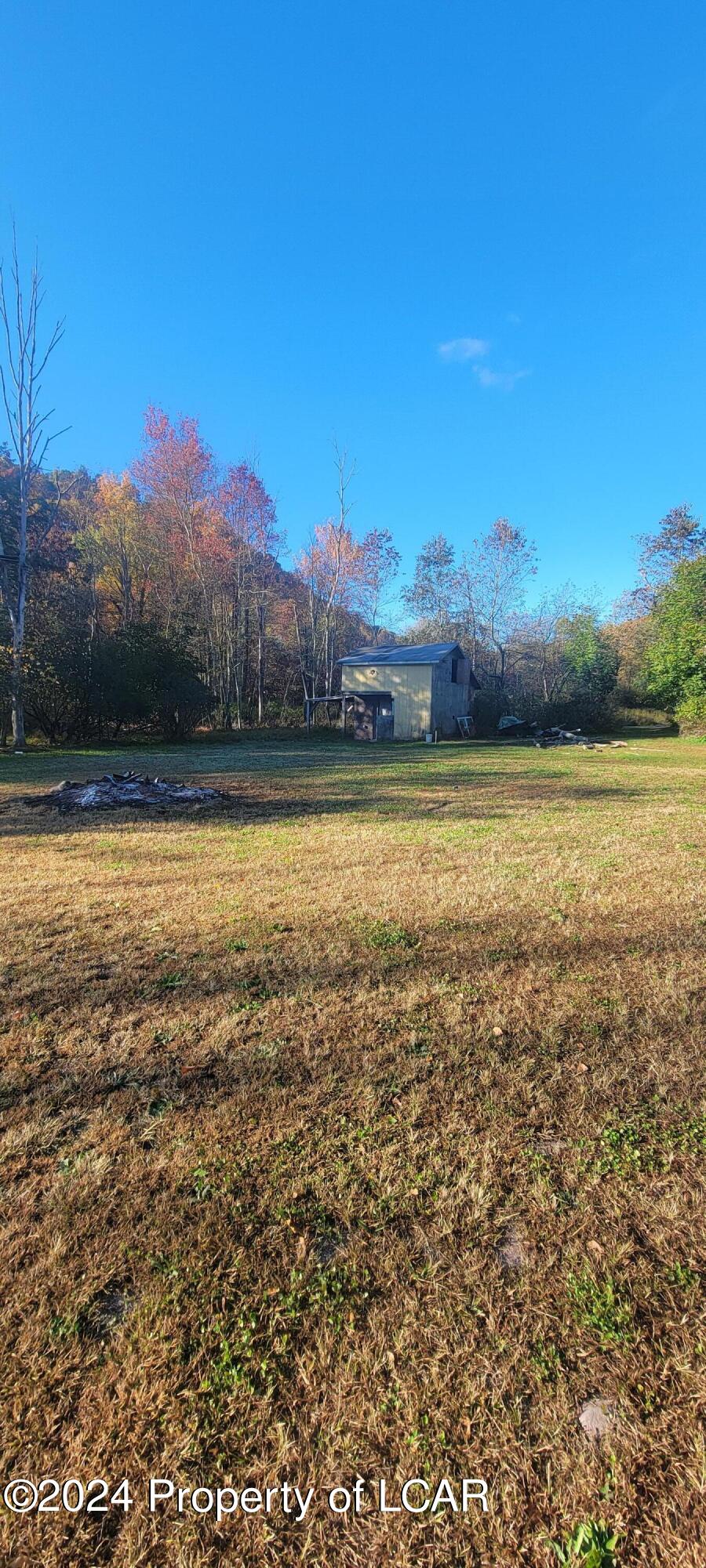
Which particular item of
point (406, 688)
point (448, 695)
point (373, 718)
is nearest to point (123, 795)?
point (406, 688)

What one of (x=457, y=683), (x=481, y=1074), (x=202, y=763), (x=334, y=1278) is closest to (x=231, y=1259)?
(x=334, y=1278)

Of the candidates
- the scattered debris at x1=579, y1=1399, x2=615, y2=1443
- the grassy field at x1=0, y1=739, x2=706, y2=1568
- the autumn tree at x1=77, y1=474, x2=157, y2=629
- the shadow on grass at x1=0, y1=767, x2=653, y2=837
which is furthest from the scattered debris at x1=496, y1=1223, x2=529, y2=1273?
the autumn tree at x1=77, y1=474, x2=157, y2=629

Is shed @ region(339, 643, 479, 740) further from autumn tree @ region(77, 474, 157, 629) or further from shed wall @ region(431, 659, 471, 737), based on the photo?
autumn tree @ region(77, 474, 157, 629)

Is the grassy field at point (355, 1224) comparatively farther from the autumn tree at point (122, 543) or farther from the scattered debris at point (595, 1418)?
the autumn tree at point (122, 543)

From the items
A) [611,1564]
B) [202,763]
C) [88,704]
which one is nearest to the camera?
[611,1564]

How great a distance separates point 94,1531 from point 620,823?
6.87 meters

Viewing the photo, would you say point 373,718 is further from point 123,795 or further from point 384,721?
point 123,795

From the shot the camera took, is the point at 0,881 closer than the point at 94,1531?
No

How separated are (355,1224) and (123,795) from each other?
701 centimetres

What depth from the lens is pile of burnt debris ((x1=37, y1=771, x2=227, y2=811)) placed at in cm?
745

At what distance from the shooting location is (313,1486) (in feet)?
3.26

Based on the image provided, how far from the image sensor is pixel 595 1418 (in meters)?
1.07

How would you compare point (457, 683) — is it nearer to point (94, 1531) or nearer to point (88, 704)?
point (88, 704)

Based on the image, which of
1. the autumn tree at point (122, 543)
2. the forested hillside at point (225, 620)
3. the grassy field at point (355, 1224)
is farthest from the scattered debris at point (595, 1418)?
the autumn tree at point (122, 543)
